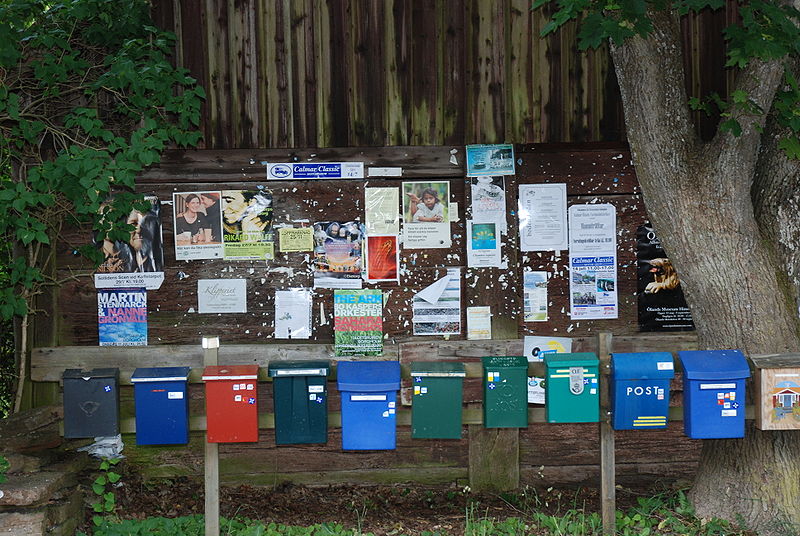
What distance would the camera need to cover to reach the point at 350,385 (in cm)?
488

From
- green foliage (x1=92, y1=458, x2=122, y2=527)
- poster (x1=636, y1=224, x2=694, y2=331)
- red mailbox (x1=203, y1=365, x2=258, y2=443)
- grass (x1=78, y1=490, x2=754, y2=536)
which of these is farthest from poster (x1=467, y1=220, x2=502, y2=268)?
green foliage (x1=92, y1=458, x2=122, y2=527)

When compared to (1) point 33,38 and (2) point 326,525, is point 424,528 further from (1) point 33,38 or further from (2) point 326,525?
(1) point 33,38

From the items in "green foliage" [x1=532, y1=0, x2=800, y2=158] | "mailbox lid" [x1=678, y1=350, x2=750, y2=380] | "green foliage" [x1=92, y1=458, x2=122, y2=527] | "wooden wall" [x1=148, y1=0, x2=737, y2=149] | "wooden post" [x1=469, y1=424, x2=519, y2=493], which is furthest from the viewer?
"wooden post" [x1=469, y1=424, x2=519, y2=493]

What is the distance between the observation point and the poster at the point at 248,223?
643 cm

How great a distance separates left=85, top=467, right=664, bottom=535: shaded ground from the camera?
582cm

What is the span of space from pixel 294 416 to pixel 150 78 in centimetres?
268

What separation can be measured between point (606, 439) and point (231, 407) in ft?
7.88

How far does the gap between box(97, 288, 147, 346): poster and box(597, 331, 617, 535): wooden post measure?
12.0 ft

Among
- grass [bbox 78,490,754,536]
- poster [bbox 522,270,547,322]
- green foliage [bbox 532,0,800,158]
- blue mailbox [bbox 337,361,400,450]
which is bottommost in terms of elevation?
grass [bbox 78,490,754,536]

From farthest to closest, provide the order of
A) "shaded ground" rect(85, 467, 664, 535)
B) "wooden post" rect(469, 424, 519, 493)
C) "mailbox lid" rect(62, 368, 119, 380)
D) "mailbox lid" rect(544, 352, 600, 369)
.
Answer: "wooden post" rect(469, 424, 519, 493) < "shaded ground" rect(85, 467, 664, 535) < "mailbox lid" rect(62, 368, 119, 380) < "mailbox lid" rect(544, 352, 600, 369)

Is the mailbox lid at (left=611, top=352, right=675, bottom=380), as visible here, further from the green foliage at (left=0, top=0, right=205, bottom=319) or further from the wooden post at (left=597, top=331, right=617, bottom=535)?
the green foliage at (left=0, top=0, right=205, bottom=319)

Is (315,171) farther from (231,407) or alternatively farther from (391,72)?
(231,407)

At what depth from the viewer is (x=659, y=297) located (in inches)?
257

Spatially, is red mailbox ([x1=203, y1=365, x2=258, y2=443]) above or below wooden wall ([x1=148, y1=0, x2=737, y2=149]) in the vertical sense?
below
